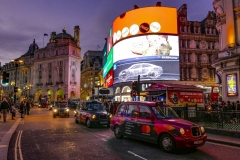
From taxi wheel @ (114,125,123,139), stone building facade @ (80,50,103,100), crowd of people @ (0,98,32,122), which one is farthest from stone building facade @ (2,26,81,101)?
taxi wheel @ (114,125,123,139)

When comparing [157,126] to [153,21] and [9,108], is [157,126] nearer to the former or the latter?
[9,108]

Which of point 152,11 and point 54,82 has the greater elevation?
point 152,11

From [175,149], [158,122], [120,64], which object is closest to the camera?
[175,149]

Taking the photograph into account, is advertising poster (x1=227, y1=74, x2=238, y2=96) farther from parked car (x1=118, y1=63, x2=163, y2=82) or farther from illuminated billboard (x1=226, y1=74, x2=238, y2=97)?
parked car (x1=118, y1=63, x2=163, y2=82)

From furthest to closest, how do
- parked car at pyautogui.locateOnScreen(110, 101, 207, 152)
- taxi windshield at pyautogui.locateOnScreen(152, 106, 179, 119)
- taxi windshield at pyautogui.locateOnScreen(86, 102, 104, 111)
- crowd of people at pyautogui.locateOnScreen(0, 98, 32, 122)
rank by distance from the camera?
1. crowd of people at pyautogui.locateOnScreen(0, 98, 32, 122)
2. taxi windshield at pyautogui.locateOnScreen(86, 102, 104, 111)
3. taxi windshield at pyautogui.locateOnScreen(152, 106, 179, 119)
4. parked car at pyautogui.locateOnScreen(110, 101, 207, 152)

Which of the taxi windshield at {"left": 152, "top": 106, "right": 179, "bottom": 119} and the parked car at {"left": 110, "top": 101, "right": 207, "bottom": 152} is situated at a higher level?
the taxi windshield at {"left": 152, "top": 106, "right": 179, "bottom": 119}

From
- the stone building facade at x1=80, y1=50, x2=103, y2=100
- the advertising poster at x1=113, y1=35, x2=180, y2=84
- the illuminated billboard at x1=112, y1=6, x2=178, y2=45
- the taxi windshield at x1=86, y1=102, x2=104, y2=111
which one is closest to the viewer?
the taxi windshield at x1=86, y1=102, x2=104, y2=111

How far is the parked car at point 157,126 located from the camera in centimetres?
772

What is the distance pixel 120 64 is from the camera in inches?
1709

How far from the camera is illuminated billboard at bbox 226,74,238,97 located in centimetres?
2142

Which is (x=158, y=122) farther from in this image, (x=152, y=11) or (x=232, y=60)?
(x=152, y=11)

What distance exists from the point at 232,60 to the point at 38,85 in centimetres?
7331

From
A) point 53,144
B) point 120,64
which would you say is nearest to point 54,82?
point 120,64

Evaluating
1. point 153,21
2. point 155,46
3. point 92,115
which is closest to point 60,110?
point 92,115
